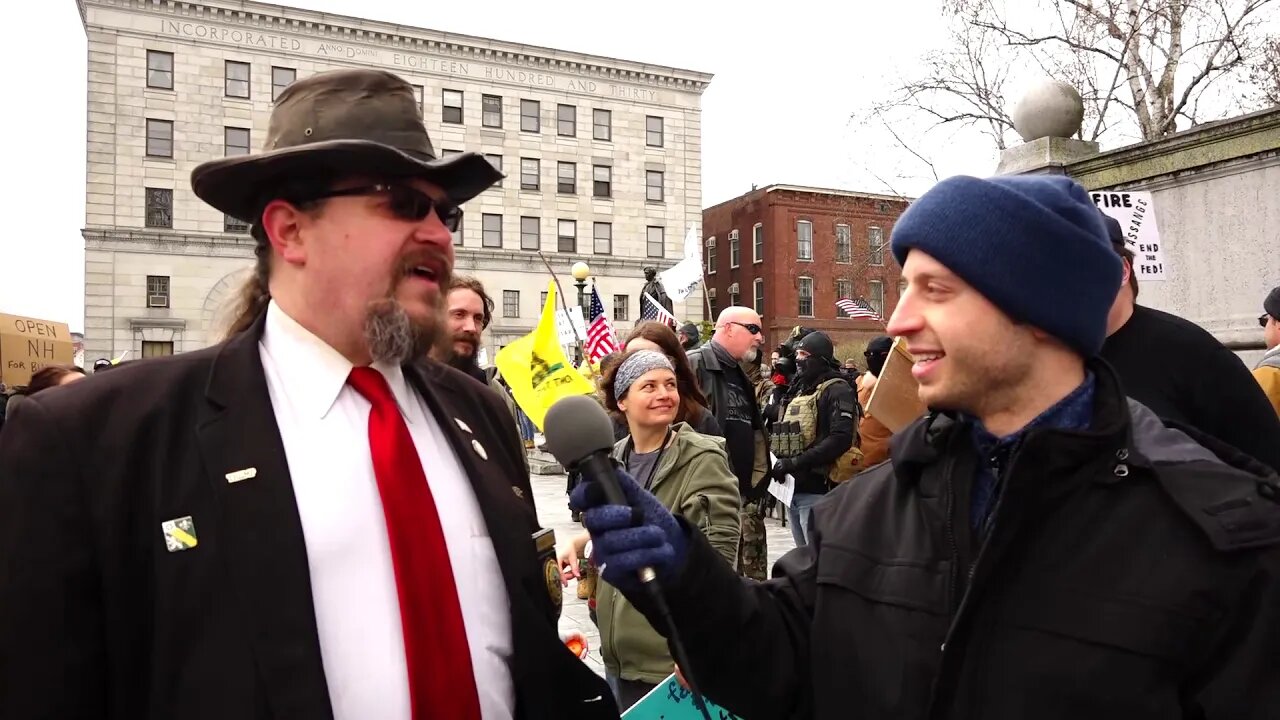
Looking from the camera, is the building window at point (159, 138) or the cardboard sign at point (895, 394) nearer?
the cardboard sign at point (895, 394)

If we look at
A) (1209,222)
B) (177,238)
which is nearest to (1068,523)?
(1209,222)

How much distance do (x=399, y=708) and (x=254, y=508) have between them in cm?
50

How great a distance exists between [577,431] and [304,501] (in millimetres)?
581

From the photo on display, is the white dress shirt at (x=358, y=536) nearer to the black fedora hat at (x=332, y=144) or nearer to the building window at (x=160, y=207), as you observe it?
the black fedora hat at (x=332, y=144)

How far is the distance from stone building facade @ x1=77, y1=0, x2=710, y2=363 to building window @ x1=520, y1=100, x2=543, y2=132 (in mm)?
76

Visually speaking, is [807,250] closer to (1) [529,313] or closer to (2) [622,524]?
(1) [529,313]

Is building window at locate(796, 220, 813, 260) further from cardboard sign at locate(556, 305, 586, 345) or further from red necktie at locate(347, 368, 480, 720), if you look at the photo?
red necktie at locate(347, 368, 480, 720)

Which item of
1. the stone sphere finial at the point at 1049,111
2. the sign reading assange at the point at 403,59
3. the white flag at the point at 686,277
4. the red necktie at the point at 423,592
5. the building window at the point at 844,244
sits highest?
the sign reading assange at the point at 403,59

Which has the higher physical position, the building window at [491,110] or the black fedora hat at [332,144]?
the building window at [491,110]

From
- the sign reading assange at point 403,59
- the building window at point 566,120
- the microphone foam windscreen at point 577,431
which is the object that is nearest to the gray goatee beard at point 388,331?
the microphone foam windscreen at point 577,431

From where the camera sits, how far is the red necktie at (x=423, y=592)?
1.77 metres

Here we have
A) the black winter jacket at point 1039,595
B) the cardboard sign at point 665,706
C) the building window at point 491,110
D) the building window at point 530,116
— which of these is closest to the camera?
the black winter jacket at point 1039,595

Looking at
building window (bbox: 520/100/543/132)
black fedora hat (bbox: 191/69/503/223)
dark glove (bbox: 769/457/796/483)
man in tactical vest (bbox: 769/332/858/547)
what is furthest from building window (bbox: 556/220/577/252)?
black fedora hat (bbox: 191/69/503/223)

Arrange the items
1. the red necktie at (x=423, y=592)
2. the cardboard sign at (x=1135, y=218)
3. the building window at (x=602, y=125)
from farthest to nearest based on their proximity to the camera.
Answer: the building window at (x=602, y=125)
the cardboard sign at (x=1135, y=218)
the red necktie at (x=423, y=592)
